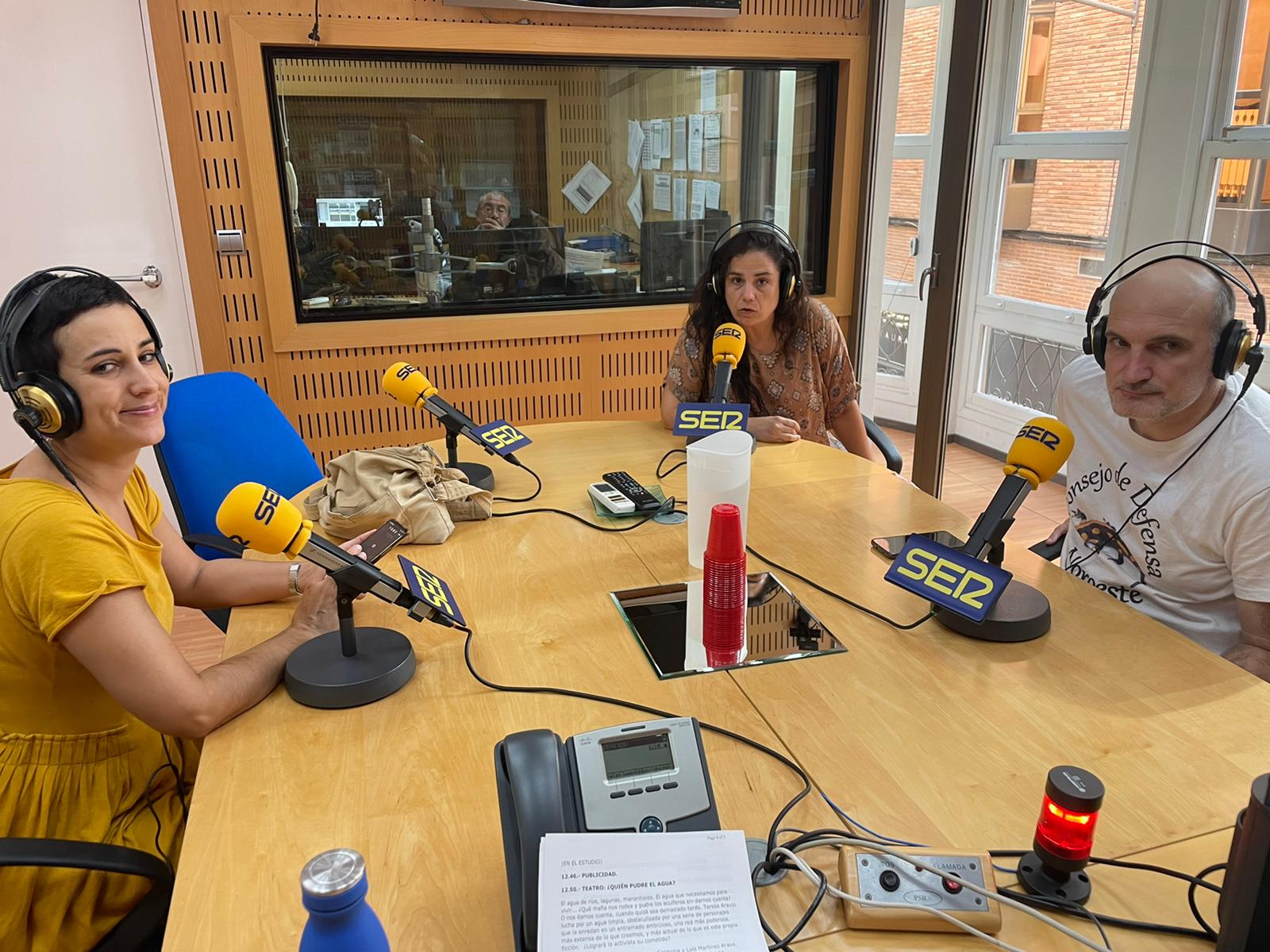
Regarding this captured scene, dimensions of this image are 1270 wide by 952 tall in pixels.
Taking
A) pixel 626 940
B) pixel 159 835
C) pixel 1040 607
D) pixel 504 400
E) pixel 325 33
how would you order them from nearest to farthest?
pixel 626 940 → pixel 159 835 → pixel 1040 607 → pixel 325 33 → pixel 504 400

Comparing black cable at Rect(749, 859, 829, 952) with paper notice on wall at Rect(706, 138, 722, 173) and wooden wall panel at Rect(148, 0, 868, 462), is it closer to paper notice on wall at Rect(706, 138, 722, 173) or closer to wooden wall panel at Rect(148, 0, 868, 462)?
wooden wall panel at Rect(148, 0, 868, 462)

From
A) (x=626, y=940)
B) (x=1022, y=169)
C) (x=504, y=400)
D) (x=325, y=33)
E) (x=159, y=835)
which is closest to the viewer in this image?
(x=626, y=940)

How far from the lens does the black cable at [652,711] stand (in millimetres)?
999

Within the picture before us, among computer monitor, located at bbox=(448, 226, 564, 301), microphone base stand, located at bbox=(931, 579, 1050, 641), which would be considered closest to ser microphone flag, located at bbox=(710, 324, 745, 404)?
microphone base stand, located at bbox=(931, 579, 1050, 641)

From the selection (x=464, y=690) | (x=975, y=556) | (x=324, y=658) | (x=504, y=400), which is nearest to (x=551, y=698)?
(x=464, y=690)

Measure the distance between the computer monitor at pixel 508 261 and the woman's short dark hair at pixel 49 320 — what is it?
7.64 feet

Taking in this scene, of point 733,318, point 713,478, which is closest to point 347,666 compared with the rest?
point 713,478

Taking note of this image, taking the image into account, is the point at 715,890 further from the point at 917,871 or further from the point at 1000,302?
the point at 1000,302

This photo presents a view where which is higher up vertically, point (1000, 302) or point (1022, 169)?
point (1022, 169)

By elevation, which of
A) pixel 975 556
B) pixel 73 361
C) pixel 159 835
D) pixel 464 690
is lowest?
pixel 159 835

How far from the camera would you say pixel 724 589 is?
1354 mm

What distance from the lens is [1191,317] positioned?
1.48m

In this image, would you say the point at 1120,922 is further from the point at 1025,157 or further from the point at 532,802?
the point at 1025,157

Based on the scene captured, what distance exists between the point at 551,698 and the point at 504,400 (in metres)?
2.51
